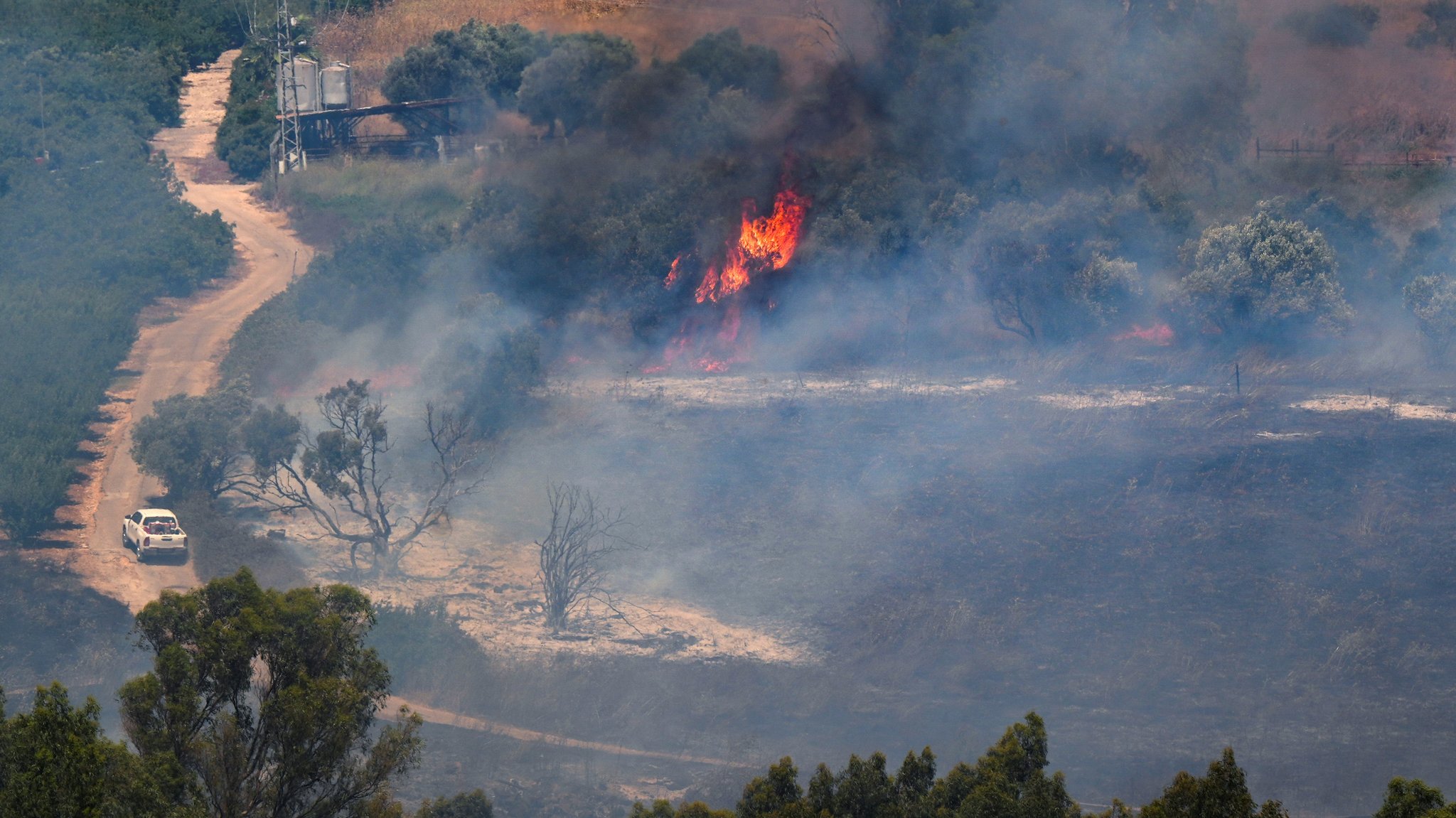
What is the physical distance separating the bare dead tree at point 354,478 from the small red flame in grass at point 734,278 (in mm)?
10297

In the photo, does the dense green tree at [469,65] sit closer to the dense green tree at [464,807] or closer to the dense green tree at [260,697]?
the dense green tree at [464,807]

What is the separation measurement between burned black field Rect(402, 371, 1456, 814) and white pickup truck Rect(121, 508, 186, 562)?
29.7ft

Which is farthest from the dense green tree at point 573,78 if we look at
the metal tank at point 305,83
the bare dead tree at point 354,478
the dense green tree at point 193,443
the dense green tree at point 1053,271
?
the dense green tree at point 193,443

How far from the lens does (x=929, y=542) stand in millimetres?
45156

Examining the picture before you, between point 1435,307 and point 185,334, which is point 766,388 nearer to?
point 1435,307

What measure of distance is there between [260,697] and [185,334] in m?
41.6

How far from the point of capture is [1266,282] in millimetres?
54500

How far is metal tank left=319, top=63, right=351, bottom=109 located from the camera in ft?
258

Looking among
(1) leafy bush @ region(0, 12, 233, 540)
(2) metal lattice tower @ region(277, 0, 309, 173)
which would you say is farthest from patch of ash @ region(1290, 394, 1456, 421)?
(2) metal lattice tower @ region(277, 0, 309, 173)

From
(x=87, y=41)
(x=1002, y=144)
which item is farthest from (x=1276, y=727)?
(x=87, y=41)

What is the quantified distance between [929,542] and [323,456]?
17893 mm

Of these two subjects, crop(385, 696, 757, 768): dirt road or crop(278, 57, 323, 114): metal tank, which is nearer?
crop(385, 696, 757, 768): dirt road

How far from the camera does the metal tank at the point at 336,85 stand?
7862cm

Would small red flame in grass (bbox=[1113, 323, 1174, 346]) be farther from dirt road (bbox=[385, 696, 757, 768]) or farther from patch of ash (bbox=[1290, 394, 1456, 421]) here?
dirt road (bbox=[385, 696, 757, 768])
